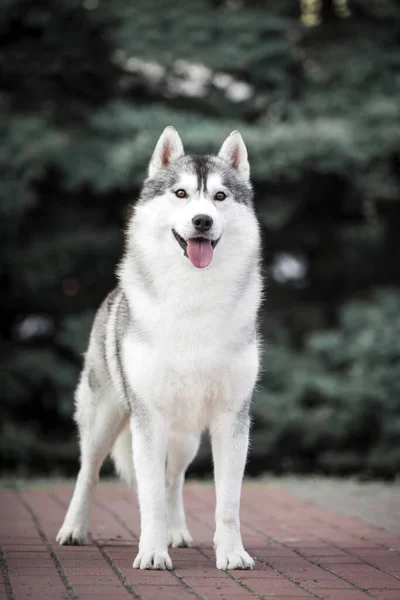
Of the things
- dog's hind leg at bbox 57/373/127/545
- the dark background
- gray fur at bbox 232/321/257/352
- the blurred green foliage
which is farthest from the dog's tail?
the dark background

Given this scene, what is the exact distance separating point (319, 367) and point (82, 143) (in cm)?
388

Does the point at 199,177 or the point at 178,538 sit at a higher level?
the point at 199,177

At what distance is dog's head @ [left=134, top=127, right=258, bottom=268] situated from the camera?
179 inches

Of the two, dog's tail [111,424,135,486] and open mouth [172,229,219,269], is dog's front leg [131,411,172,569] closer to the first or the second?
open mouth [172,229,219,269]

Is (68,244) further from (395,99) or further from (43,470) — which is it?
(395,99)

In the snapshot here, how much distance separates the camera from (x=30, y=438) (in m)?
11.4

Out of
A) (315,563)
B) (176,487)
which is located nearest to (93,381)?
(176,487)

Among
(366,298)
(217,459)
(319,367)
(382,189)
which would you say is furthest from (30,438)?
(217,459)

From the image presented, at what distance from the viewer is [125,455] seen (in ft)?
18.6

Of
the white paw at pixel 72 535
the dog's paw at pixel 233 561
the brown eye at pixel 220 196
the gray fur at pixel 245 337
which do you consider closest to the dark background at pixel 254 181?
the white paw at pixel 72 535

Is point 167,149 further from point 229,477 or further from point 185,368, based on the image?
point 229,477

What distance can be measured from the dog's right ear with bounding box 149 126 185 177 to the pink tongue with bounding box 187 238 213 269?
63cm

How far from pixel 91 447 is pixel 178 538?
0.73 metres

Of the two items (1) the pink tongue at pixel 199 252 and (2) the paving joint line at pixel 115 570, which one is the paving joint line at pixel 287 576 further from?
(1) the pink tongue at pixel 199 252
